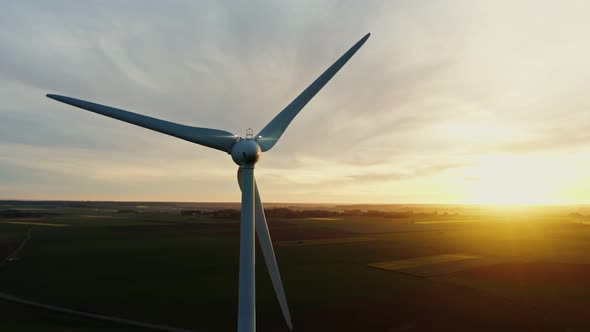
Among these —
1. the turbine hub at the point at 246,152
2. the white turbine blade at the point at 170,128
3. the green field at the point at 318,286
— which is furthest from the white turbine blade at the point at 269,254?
the green field at the point at 318,286

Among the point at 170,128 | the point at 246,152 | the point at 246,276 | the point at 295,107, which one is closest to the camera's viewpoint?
the point at 246,276

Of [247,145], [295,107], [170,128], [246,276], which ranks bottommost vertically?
[246,276]

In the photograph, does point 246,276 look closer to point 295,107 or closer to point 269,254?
point 269,254

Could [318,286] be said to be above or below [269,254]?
below

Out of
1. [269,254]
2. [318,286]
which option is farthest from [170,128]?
[318,286]

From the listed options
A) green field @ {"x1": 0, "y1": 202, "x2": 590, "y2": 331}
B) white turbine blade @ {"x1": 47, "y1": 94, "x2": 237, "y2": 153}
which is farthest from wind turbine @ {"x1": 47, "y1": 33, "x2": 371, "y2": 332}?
green field @ {"x1": 0, "y1": 202, "x2": 590, "y2": 331}

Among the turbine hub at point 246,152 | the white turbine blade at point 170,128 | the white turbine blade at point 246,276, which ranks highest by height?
the white turbine blade at point 170,128

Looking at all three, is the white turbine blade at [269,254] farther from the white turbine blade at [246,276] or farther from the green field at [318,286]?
the green field at [318,286]
